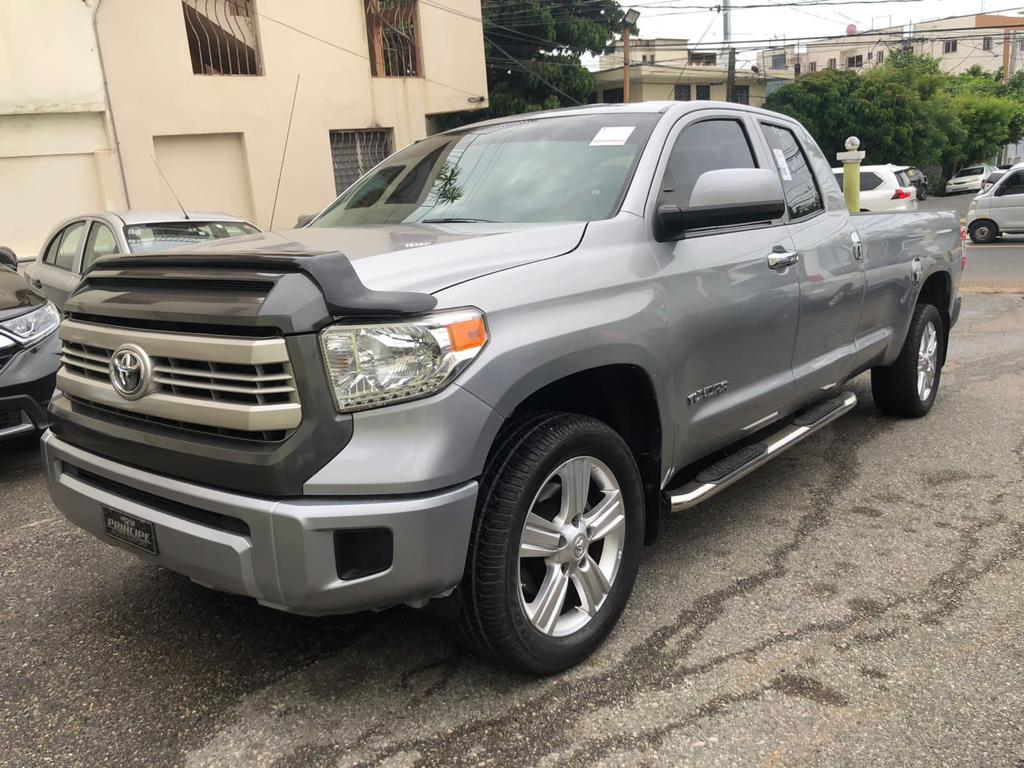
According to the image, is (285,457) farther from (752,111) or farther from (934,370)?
(934,370)

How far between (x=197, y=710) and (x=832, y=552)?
254 cm

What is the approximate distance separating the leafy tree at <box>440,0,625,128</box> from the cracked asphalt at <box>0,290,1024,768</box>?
24.9 meters

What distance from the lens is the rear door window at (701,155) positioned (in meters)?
3.39

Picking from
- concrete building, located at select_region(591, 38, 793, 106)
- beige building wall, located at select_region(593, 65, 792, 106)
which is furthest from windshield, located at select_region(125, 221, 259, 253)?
beige building wall, located at select_region(593, 65, 792, 106)

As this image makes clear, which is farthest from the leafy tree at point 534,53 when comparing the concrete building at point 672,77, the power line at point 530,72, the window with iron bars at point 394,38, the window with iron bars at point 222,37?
the window with iron bars at point 222,37

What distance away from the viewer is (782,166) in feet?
13.7

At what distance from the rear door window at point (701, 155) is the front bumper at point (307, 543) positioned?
161 cm

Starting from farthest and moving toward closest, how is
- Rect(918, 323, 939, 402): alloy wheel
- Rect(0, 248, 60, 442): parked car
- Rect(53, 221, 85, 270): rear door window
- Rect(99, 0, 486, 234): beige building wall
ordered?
Rect(99, 0, 486, 234): beige building wall
Rect(53, 221, 85, 270): rear door window
Rect(918, 323, 939, 402): alloy wheel
Rect(0, 248, 60, 442): parked car

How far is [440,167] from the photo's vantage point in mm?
3791

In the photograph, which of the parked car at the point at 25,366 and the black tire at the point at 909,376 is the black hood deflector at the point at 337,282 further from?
the black tire at the point at 909,376

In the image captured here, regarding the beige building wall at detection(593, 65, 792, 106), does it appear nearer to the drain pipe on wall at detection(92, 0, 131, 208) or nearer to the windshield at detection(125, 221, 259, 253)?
the drain pipe on wall at detection(92, 0, 131, 208)

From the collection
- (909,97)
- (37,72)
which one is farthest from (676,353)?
(909,97)

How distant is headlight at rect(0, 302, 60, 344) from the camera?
495 centimetres

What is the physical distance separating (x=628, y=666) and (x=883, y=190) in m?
18.8
